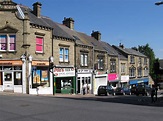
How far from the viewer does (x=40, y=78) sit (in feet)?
96.6

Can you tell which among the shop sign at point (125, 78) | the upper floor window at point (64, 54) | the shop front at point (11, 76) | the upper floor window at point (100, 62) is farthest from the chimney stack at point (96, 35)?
the shop front at point (11, 76)

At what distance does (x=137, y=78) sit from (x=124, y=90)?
20.6 metres

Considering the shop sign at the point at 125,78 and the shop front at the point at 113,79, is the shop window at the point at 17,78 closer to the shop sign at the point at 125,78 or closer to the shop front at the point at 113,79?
the shop front at the point at 113,79

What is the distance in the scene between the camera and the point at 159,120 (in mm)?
11430

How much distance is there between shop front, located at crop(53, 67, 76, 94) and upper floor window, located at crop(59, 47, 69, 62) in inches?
47.9

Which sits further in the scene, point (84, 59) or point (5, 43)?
point (84, 59)

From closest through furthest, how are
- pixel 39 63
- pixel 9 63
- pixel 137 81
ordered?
pixel 9 63 → pixel 39 63 → pixel 137 81

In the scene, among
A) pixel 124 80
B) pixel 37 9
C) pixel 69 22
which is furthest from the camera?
pixel 124 80

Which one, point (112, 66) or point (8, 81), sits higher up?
point (112, 66)

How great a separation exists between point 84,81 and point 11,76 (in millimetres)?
13448

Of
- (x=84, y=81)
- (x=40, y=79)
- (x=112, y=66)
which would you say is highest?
(x=112, y=66)

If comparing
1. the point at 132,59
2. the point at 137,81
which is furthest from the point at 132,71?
the point at 137,81

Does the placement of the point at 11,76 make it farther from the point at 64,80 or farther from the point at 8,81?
the point at 64,80

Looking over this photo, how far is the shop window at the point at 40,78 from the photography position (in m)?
28.5
